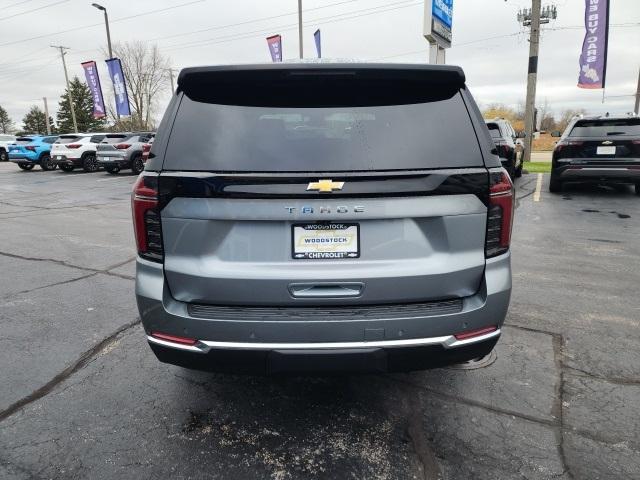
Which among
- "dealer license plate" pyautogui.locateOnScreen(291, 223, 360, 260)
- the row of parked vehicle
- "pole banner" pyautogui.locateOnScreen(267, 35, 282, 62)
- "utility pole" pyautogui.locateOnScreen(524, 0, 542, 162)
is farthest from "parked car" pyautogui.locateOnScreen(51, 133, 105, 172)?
"dealer license plate" pyautogui.locateOnScreen(291, 223, 360, 260)

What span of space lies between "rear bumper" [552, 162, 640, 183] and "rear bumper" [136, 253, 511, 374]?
9.15 metres

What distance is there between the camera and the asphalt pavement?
2311 millimetres

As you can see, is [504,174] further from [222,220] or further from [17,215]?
[17,215]

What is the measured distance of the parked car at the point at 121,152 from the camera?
66.5 feet

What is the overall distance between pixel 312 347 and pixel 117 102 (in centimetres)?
3219

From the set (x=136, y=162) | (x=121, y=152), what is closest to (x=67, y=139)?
(x=121, y=152)

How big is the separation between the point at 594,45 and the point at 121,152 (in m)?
18.9

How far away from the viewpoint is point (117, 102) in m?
30.2

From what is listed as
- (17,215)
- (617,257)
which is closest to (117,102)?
(17,215)

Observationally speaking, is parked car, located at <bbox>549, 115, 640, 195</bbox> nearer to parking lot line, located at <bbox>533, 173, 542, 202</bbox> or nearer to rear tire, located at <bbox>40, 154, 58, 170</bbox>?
parking lot line, located at <bbox>533, 173, 542, 202</bbox>

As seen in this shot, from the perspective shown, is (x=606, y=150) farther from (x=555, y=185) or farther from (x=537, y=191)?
(x=537, y=191)

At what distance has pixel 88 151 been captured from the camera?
22.0 m

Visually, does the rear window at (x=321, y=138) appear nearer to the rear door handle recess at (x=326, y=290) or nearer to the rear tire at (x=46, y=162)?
the rear door handle recess at (x=326, y=290)

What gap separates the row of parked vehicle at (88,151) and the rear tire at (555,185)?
14746 millimetres
